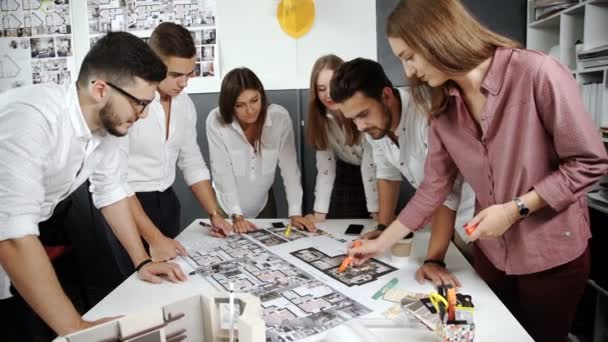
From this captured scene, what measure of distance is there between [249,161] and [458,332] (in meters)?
1.56

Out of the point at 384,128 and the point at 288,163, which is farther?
the point at 288,163

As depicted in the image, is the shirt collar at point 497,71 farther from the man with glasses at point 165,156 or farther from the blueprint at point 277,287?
the man with glasses at point 165,156

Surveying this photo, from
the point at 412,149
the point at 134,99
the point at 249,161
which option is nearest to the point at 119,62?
the point at 134,99

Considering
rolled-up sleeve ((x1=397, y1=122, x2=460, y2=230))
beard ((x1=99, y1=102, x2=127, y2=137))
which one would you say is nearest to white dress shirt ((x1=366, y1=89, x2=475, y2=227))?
rolled-up sleeve ((x1=397, y1=122, x2=460, y2=230))

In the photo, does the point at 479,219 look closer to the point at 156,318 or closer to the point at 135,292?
the point at 156,318

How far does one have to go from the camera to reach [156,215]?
193 cm

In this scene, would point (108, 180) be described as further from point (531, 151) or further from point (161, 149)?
point (531, 151)

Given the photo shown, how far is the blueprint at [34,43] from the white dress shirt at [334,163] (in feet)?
6.60

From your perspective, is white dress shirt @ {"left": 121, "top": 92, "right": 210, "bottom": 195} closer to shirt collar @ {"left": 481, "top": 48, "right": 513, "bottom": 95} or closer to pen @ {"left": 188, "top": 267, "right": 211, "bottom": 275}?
pen @ {"left": 188, "top": 267, "right": 211, "bottom": 275}

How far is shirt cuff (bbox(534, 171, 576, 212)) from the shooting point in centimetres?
100

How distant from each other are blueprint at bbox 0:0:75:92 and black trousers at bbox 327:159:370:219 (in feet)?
6.66

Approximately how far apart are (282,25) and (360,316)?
2.19 meters

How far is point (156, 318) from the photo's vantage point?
65 cm

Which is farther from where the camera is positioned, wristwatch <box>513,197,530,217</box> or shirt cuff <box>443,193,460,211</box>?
shirt cuff <box>443,193,460,211</box>
